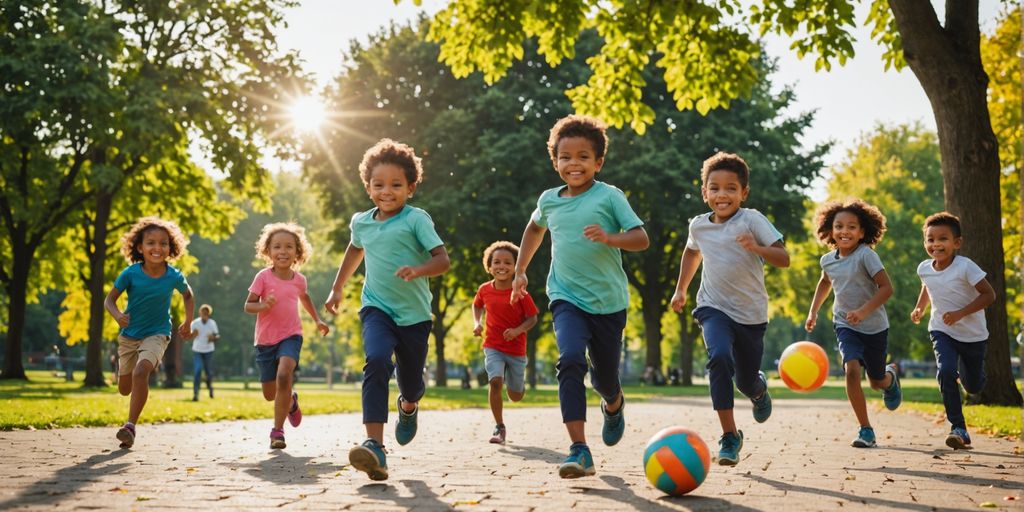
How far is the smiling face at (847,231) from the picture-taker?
9.19 m

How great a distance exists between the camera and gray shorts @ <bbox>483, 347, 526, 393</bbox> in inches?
412

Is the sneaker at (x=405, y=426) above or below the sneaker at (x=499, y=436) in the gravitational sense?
above

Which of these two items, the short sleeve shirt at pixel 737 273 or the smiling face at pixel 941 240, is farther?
the smiling face at pixel 941 240

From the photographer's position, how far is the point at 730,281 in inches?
291

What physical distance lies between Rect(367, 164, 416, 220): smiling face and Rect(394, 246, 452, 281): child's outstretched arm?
0.47m

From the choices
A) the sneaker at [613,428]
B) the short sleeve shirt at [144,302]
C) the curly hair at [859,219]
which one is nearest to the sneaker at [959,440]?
the curly hair at [859,219]

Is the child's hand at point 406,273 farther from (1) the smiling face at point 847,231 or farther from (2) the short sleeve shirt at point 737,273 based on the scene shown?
(1) the smiling face at point 847,231

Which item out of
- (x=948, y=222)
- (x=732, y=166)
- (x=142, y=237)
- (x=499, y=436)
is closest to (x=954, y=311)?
(x=948, y=222)

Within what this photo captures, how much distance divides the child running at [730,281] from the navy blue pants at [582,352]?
2.06 feet

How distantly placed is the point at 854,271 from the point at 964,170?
17.3 ft

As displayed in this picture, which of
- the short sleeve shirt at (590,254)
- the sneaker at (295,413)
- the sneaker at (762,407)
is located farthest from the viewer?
the sneaker at (295,413)

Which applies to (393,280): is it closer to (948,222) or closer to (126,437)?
(126,437)

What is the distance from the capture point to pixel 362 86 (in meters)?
32.8

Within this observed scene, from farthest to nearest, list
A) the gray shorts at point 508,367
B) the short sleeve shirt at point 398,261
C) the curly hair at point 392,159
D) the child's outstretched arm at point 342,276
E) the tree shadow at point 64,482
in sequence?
the gray shorts at point 508,367 < the curly hair at point 392,159 < the child's outstretched arm at point 342,276 < the short sleeve shirt at point 398,261 < the tree shadow at point 64,482
